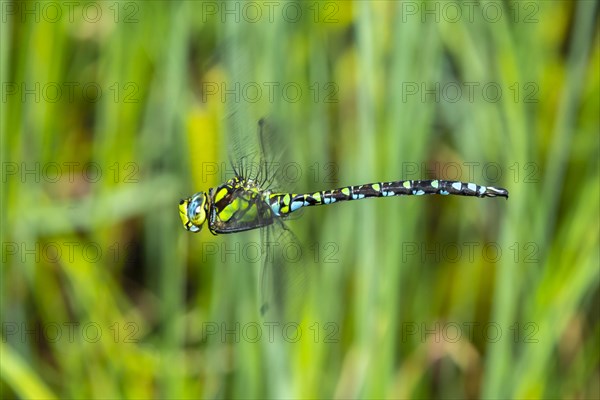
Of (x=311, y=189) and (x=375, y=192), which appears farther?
(x=311, y=189)

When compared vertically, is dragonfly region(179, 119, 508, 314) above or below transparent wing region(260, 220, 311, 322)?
above

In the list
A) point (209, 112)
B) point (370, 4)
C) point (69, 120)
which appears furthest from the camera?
point (69, 120)

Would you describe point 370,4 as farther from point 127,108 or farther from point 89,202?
point 89,202

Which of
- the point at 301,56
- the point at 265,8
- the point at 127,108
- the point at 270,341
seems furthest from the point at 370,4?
the point at 127,108

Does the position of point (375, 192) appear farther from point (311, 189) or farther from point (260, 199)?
A: point (311, 189)

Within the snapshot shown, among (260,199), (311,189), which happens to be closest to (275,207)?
(260,199)

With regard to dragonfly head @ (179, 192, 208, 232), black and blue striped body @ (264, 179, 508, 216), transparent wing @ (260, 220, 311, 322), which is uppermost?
black and blue striped body @ (264, 179, 508, 216)

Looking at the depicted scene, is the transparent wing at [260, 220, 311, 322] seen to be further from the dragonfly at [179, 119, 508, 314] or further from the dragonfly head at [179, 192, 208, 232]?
the dragonfly head at [179, 192, 208, 232]

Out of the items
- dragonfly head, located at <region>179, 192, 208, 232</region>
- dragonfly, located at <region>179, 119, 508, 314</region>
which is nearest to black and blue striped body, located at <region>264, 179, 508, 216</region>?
dragonfly, located at <region>179, 119, 508, 314</region>
